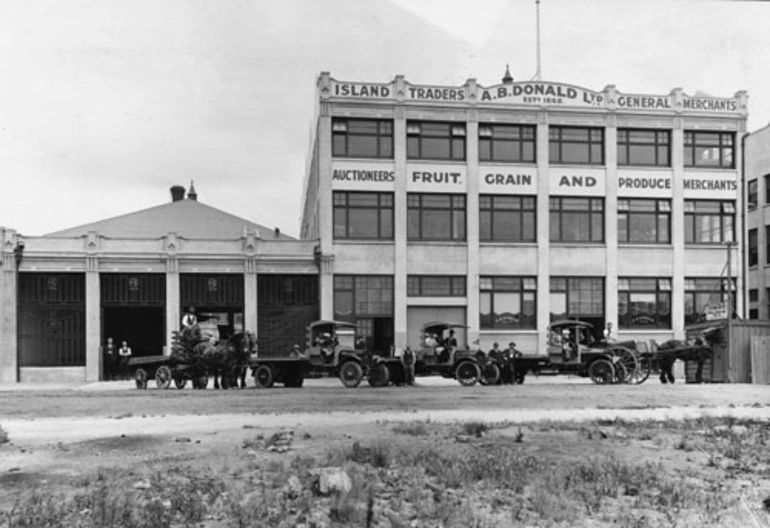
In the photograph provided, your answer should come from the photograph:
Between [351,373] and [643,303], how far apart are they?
18142mm

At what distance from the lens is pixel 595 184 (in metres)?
35.7

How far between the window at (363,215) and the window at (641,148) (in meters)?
11.8

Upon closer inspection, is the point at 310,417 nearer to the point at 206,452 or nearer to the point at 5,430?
the point at 206,452

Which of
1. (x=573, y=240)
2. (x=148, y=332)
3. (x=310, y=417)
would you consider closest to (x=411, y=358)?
(x=310, y=417)

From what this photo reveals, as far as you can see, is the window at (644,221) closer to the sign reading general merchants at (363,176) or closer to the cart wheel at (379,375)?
the sign reading general merchants at (363,176)

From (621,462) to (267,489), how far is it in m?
4.85

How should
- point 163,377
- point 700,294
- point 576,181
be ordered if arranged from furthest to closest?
point 700,294 → point 576,181 → point 163,377

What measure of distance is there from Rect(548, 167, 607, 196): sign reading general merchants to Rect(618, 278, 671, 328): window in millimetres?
4589

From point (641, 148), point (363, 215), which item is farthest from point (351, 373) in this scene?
point (641, 148)

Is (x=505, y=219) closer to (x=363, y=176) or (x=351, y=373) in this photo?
(x=363, y=176)

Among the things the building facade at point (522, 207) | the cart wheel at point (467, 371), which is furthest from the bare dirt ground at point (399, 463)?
the building facade at point (522, 207)

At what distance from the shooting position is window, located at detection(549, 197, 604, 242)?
117ft

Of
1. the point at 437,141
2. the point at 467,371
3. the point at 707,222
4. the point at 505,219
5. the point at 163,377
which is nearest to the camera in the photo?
the point at 163,377

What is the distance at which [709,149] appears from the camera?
120ft
